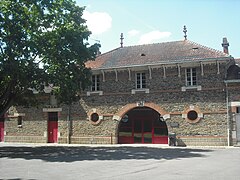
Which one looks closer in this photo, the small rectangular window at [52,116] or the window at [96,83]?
the window at [96,83]

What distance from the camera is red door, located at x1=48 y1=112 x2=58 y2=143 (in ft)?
80.8

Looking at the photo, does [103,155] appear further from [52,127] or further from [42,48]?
[52,127]

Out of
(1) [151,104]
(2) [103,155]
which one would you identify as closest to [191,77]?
(1) [151,104]

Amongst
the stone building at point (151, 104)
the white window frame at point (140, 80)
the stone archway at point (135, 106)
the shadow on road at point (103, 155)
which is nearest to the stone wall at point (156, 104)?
the stone building at point (151, 104)

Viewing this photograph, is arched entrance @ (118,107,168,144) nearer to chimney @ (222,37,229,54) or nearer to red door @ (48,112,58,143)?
red door @ (48,112,58,143)

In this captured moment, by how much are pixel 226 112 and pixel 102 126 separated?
8735 mm

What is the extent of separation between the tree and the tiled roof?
549cm

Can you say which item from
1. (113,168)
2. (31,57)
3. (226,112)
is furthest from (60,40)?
(226,112)

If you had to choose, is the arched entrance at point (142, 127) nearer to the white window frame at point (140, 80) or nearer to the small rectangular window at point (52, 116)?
the white window frame at point (140, 80)

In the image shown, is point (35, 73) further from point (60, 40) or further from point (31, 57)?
point (60, 40)

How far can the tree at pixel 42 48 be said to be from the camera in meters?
14.8

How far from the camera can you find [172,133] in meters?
20.7

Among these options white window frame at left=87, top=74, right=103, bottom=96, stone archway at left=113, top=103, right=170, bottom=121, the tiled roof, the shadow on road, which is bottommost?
the shadow on road

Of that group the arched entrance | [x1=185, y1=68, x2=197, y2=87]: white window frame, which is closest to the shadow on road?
the arched entrance
